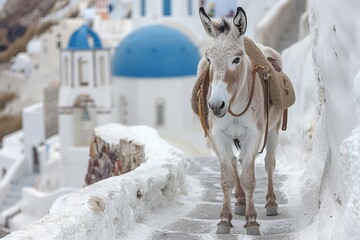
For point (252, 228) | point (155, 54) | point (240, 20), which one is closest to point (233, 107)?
point (240, 20)

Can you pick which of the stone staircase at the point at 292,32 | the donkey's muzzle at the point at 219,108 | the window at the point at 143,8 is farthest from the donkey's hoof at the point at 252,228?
the window at the point at 143,8

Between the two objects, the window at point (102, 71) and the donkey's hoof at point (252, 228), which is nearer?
the donkey's hoof at point (252, 228)

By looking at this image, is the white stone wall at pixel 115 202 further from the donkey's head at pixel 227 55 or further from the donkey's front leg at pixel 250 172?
the donkey's head at pixel 227 55

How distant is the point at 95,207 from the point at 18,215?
55.9ft

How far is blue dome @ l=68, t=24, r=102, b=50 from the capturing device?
74.5 ft

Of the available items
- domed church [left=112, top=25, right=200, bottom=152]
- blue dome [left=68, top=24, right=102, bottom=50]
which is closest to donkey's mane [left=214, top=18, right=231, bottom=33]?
domed church [left=112, top=25, right=200, bottom=152]

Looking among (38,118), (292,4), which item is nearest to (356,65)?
(292,4)

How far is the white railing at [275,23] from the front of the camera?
1476 centimetres

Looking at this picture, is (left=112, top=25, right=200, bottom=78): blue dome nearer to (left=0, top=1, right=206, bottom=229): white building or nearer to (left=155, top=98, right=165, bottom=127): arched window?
(left=0, top=1, right=206, bottom=229): white building

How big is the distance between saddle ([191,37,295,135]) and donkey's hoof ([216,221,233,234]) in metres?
0.69

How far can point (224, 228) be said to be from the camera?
457 centimetres

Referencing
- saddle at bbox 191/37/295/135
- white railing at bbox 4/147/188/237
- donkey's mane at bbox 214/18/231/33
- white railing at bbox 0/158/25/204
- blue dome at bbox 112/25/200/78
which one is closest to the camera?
white railing at bbox 4/147/188/237

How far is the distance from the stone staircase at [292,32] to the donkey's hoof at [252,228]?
11.7m

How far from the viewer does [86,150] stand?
21.2m
